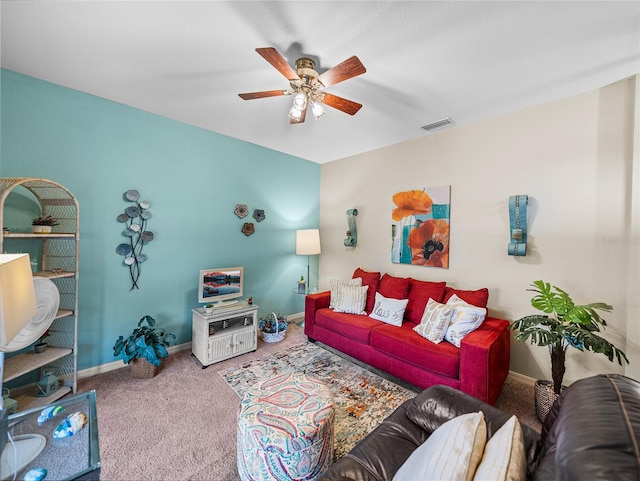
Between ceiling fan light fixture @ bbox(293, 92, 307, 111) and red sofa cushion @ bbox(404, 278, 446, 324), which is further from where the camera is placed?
red sofa cushion @ bbox(404, 278, 446, 324)

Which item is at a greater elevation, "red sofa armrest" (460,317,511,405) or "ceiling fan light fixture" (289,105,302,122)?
"ceiling fan light fixture" (289,105,302,122)

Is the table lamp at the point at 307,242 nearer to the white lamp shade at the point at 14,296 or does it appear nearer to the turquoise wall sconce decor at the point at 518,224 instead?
the turquoise wall sconce decor at the point at 518,224

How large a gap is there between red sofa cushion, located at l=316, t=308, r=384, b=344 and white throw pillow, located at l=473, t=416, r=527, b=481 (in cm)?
180

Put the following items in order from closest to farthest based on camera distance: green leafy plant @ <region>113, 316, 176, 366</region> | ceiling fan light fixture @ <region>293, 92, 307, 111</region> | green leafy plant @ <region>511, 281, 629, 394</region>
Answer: green leafy plant @ <region>511, 281, 629, 394</region>
ceiling fan light fixture @ <region>293, 92, 307, 111</region>
green leafy plant @ <region>113, 316, 176, 366</region>

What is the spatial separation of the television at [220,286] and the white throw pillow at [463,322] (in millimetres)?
2396

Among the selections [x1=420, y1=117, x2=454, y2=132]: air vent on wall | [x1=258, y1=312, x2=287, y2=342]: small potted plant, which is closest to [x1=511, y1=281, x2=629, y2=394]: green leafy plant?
[x1=420, y1=117, x2=454, y2=132]: air vent on wall

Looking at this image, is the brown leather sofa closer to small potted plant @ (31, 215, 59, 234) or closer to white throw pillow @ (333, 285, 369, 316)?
white throw pillow @ (333, 285, 369, 316)

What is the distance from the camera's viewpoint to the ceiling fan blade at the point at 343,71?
1559mm

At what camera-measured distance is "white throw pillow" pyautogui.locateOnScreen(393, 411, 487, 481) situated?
0.79 meters

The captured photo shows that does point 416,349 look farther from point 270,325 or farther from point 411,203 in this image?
point 270,325

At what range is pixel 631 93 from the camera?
2039 millimetres

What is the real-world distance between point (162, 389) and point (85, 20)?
281 cm

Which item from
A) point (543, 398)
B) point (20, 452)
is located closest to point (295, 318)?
point (543, 398)

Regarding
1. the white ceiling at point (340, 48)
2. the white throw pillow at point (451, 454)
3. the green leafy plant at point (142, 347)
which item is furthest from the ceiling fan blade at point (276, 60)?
the green leafy plant at point (142, 347)
